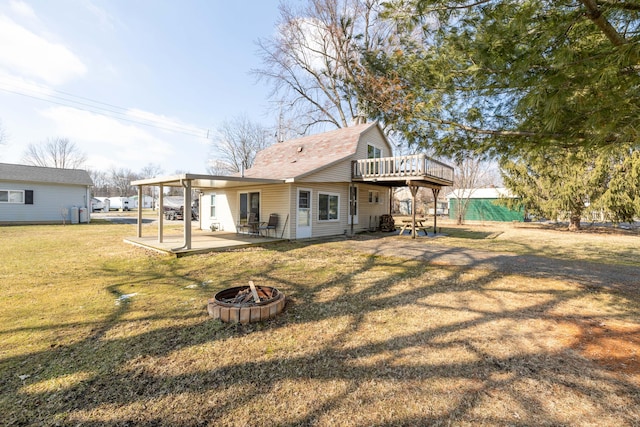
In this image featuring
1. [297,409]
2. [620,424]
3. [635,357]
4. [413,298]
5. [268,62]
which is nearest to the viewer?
[620,424]

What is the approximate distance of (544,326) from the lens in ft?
12.4

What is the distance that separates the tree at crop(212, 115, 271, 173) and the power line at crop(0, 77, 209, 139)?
89.0 inches

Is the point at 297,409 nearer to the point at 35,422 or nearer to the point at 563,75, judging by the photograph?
the point at 35,422

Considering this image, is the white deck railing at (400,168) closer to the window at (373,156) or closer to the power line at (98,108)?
the window at (373,156)

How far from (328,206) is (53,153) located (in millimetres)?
54822

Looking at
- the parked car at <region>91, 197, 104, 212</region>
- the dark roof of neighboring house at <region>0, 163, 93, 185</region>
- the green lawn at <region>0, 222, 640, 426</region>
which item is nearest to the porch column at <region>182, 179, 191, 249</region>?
the green lawn at <region>0, 222, 640, 426</region>

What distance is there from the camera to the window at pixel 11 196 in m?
17.1

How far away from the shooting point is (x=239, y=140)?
33625mm

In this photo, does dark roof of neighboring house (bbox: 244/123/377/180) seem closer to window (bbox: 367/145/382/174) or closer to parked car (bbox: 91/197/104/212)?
window (bbox: 367/145/382/174)

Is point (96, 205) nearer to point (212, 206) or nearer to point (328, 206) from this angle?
point (212, 206)

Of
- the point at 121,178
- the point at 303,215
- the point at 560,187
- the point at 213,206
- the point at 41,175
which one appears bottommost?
the point at 303,215

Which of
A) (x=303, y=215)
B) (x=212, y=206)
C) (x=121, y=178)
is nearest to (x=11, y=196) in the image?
(x=212, y=206)

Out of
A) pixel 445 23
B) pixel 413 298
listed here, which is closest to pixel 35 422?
pixel 413 298

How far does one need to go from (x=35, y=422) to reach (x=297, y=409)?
1891 mm
